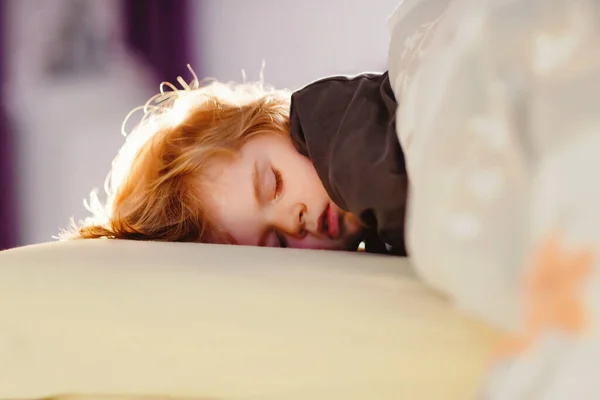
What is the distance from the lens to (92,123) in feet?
7.65

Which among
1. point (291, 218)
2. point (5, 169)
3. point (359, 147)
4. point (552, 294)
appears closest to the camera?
point (552, 294)

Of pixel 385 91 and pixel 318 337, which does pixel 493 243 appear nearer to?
pixel 318 337

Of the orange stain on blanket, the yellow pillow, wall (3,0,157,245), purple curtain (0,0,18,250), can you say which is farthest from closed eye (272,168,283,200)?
purple curtain (0,0,18,250)

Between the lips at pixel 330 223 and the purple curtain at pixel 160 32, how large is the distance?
4.89 feet

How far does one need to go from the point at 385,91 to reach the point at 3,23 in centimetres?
176

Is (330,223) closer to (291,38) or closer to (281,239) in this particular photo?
Answer: (281,239)

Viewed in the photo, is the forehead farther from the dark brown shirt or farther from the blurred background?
the blurred background

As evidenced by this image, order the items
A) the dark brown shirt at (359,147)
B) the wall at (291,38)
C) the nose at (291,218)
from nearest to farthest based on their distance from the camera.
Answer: the dark brown shirt at (359,147)
the nose at (291,218)
the wall at (291,38)

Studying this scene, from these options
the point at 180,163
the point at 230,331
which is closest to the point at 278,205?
the point at 180,163

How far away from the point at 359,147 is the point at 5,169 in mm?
1754

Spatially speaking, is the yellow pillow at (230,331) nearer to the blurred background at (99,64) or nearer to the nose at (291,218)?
the nose at (291,218)

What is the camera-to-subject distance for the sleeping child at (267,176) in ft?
2.90

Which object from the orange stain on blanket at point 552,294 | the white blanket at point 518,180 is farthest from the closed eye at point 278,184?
the orange stain on blanket at point 552,294

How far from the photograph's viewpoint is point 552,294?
0.42m
